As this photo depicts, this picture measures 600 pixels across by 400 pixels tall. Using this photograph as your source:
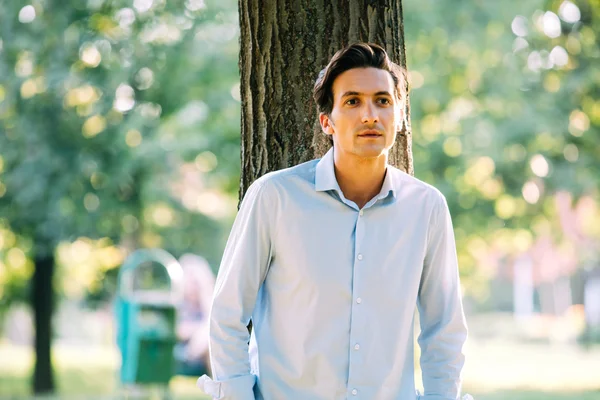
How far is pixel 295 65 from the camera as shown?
3859 millimetres

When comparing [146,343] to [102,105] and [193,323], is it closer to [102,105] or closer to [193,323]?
[102,105]

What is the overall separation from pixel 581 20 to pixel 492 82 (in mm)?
1381

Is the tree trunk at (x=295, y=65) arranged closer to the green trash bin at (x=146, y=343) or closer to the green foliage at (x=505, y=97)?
the green trash bin at (x=146, y=343)

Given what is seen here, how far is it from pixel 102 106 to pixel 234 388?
9.94 meters

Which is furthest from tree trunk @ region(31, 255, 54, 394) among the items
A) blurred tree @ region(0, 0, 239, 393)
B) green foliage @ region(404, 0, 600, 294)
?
green foliage @ region(404, 0, 600, 294)

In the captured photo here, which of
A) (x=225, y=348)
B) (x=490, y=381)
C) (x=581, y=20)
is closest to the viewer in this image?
(x=225, y=348)

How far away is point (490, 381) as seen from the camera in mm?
15641

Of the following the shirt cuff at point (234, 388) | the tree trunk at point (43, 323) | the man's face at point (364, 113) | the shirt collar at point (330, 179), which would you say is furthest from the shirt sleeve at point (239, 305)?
the tree trunk at point (43, 323)

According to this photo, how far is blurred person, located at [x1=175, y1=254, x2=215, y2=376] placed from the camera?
50.6 ft

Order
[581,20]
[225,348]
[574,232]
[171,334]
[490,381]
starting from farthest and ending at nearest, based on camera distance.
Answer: [574,232] → [490,381] → [581,20] → [171,334] → [225,348]

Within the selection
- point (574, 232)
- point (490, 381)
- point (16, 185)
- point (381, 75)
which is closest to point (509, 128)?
point (490, 381)

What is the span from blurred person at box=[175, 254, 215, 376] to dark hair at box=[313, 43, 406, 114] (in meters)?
11.9

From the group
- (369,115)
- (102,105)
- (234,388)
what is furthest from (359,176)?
(102,105)

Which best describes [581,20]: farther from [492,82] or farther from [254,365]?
[254,365]
